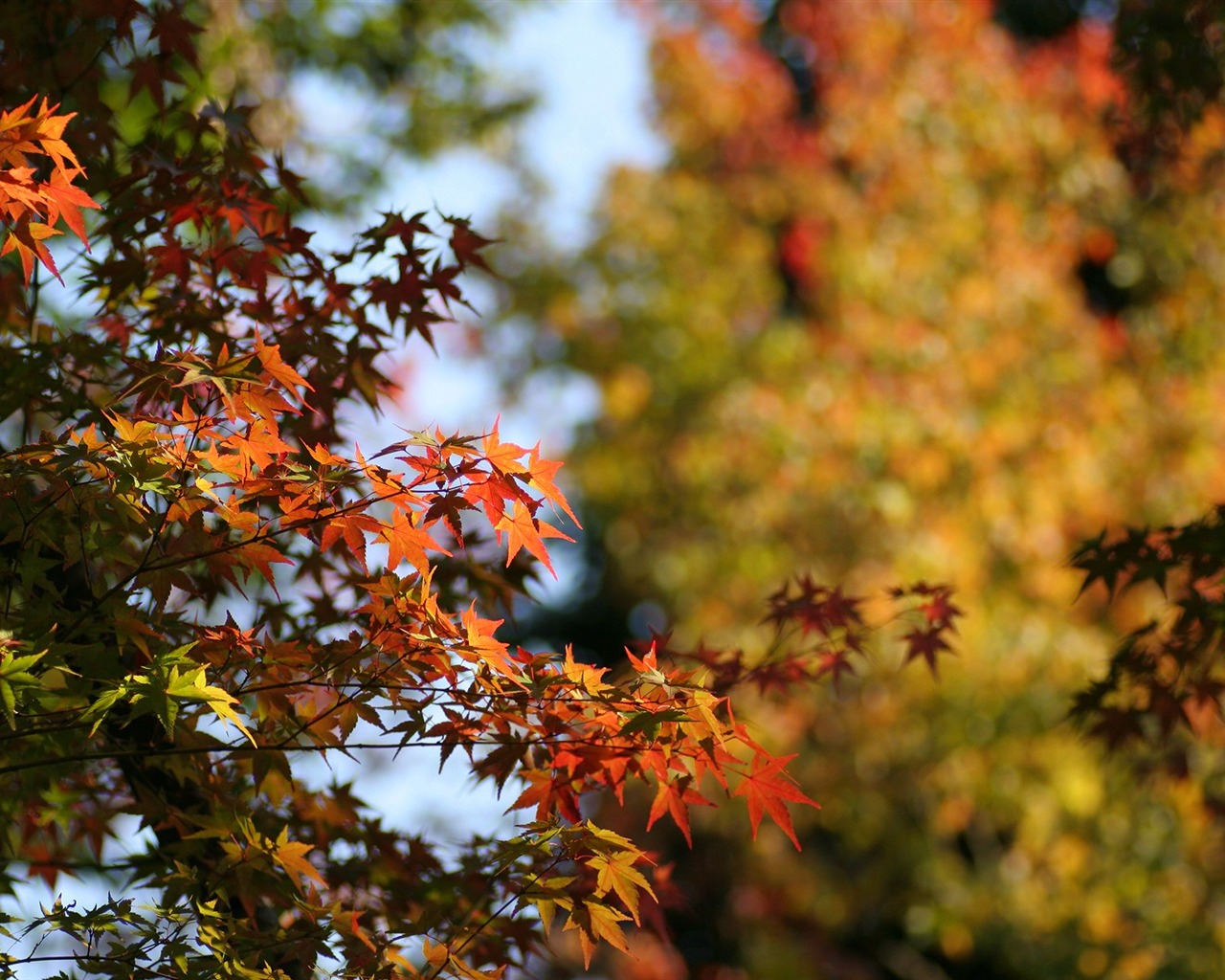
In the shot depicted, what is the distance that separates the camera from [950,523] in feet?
27.7

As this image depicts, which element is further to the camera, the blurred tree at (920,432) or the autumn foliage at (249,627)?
the blurred tree at (920,432)

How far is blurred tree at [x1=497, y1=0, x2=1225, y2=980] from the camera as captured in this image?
7.93 metres

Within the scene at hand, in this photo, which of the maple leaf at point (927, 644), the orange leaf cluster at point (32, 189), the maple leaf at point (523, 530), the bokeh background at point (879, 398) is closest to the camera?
the orange leaf cluster at point (32, 189)

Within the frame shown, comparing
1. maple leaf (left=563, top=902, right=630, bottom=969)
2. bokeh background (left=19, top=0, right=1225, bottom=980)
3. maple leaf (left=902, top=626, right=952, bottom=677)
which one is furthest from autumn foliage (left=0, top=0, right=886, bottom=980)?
bokeh background (left=19, top=0, right=1225, bottom=980)

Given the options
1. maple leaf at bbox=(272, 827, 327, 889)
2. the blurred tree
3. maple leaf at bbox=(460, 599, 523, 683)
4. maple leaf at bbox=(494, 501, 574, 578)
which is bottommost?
maple leaf at bbox=(272, 827, 327, 889)

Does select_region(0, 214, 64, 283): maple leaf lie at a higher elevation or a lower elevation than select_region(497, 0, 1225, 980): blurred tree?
lower

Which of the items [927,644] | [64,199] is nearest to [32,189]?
[64,199]

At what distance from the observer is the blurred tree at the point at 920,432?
7.93 metres

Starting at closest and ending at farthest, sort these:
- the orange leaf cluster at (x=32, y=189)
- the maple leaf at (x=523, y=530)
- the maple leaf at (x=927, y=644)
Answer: the orange leaf cluster at (x=32, y=189) < the maple leaf at (x=523, y=530) < the maple leaf at (x=927, y=644)

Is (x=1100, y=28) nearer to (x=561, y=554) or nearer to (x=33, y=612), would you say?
(x=561, y=554)

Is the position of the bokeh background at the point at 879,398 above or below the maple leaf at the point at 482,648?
above

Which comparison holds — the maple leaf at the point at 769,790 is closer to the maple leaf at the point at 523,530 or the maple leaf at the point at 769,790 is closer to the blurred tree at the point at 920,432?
the maple leaf at the point at 523,530

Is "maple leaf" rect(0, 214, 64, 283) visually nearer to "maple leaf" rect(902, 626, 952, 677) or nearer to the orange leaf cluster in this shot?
the orange leaf cluster

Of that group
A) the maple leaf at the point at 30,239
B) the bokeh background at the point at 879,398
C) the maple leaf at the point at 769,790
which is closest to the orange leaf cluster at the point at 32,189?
the maple leaf at the point at 30,239
